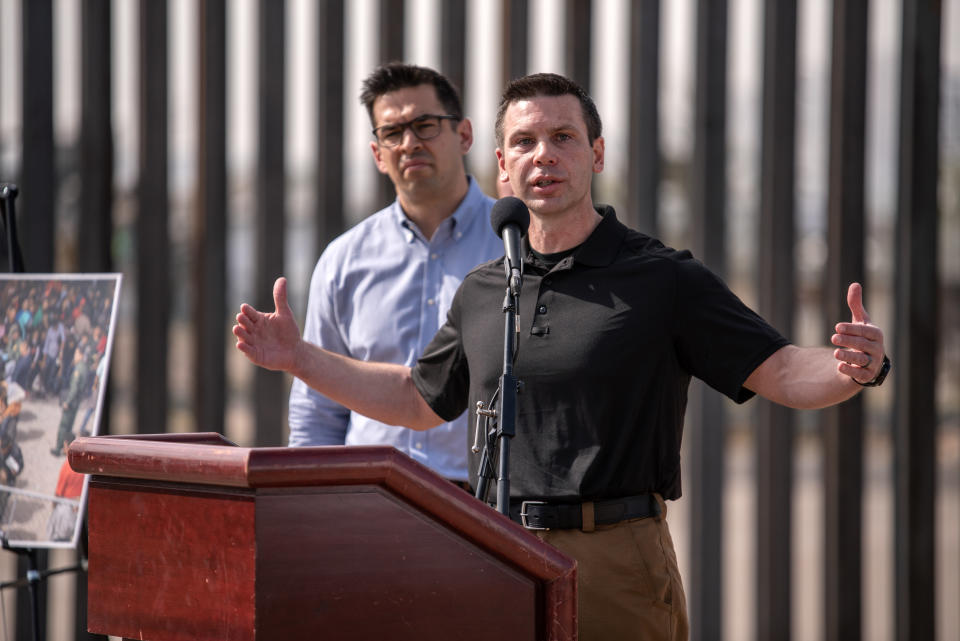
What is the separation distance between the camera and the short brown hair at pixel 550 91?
82.4 inches

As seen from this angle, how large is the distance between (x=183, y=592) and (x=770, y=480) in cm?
300

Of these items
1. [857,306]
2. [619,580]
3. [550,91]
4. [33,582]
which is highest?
[550,91]

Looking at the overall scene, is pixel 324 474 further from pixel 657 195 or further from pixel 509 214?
pixel 657 195

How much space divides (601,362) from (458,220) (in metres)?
1.13

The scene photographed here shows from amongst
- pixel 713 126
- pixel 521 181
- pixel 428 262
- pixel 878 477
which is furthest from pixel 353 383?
pixel 878 477

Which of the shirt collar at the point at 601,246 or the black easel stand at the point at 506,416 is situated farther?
the shirt collar at the point at 601,246

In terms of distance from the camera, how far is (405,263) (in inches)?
119

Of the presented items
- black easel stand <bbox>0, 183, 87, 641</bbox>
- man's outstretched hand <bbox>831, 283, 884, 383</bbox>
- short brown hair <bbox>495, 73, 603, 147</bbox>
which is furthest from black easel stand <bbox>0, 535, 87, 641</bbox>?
man's outstretched hand <bbox>831, 283, 884, 383</bbox>

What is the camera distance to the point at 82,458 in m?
1.50

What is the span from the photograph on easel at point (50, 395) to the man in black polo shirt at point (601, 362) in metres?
0.66

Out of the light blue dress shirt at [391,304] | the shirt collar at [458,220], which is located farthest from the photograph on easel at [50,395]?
the shirt collar at [458,220]

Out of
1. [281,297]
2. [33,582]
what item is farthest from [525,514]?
[33,582]

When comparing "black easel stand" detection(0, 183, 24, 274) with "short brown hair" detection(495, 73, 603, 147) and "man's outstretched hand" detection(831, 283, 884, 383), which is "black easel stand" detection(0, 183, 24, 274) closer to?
"short brown hair" detection(495, 73, 603, 147)

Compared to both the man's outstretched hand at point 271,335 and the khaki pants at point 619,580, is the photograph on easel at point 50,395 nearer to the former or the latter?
the man's outstretched hand at point 271,335
